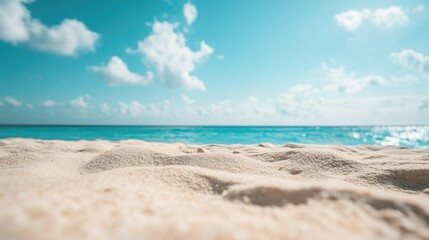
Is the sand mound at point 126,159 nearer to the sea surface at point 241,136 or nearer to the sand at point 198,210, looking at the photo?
the sand at point 198,210

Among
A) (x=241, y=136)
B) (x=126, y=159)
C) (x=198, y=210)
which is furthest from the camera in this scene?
(x=241, y=136)

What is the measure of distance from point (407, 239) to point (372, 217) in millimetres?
144

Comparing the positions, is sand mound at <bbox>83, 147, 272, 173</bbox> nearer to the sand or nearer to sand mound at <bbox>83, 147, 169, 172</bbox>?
sand mound at <bbox>83, 147, 169, 172</bbox>

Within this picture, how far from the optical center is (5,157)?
3133mm

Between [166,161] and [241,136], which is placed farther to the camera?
[241,136]

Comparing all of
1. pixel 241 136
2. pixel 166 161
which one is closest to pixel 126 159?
pixel 166 161

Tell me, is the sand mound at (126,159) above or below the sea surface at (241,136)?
above

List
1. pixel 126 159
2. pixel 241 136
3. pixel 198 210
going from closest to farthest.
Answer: pixel 198 210 → pixel 126 159 → pixel 241 136

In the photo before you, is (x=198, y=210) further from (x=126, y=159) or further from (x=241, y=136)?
(x=241, y=136)

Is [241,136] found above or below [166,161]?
below

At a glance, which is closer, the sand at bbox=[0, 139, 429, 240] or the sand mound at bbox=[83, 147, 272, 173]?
the sand at bbox=[0, 139, 429, 240]

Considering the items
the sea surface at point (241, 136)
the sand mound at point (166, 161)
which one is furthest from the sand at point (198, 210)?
the sea surface at point (241, 136)

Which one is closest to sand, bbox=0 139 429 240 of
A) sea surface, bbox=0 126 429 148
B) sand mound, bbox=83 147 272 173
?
sand mound, bbox=83 147 272 173

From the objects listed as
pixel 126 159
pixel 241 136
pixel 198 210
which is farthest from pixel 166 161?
pixel 241 136
